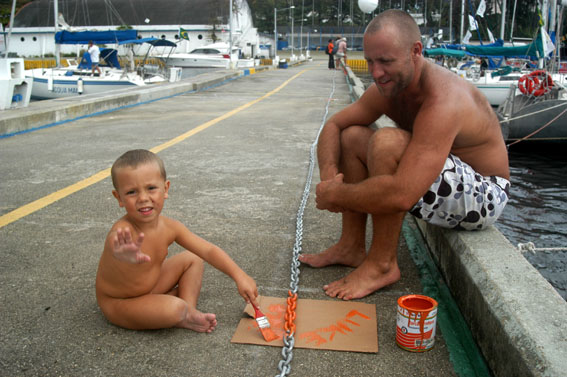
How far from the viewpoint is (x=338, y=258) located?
10.9ft

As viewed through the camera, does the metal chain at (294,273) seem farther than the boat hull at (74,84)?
No

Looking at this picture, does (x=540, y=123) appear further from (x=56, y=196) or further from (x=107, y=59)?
(x=107, y=59)

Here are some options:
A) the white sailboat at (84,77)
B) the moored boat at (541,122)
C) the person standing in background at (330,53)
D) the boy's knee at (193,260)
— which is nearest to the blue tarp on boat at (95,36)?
the white sailboat at (84,77)

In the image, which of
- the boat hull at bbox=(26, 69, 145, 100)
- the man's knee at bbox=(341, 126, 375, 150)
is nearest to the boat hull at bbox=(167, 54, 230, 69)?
the boat hull at bbox=(26, 69, 145, 100)

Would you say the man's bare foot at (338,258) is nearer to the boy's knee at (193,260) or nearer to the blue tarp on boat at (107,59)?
the boy's knee at (193,260)

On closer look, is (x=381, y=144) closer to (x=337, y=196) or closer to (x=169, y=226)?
(x=337, y=196)

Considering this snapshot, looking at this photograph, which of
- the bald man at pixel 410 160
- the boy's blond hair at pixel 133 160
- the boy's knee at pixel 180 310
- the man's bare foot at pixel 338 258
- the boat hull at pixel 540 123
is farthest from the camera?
the boat hull at pixel 540 123

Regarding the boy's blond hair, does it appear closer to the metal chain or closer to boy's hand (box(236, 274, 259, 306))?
boy's hand (box(236, 274, 259, 306))

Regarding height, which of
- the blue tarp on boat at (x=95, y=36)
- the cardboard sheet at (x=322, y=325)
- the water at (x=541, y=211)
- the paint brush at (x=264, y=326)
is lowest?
the water at (x=541, y=211)

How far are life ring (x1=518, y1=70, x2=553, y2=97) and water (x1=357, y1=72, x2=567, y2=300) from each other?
1.65 m

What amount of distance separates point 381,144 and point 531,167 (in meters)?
8.93

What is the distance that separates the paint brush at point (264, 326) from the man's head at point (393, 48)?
4.38 feet

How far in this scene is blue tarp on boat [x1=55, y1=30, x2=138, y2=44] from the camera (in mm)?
22594

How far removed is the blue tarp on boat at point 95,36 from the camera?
22594mm
